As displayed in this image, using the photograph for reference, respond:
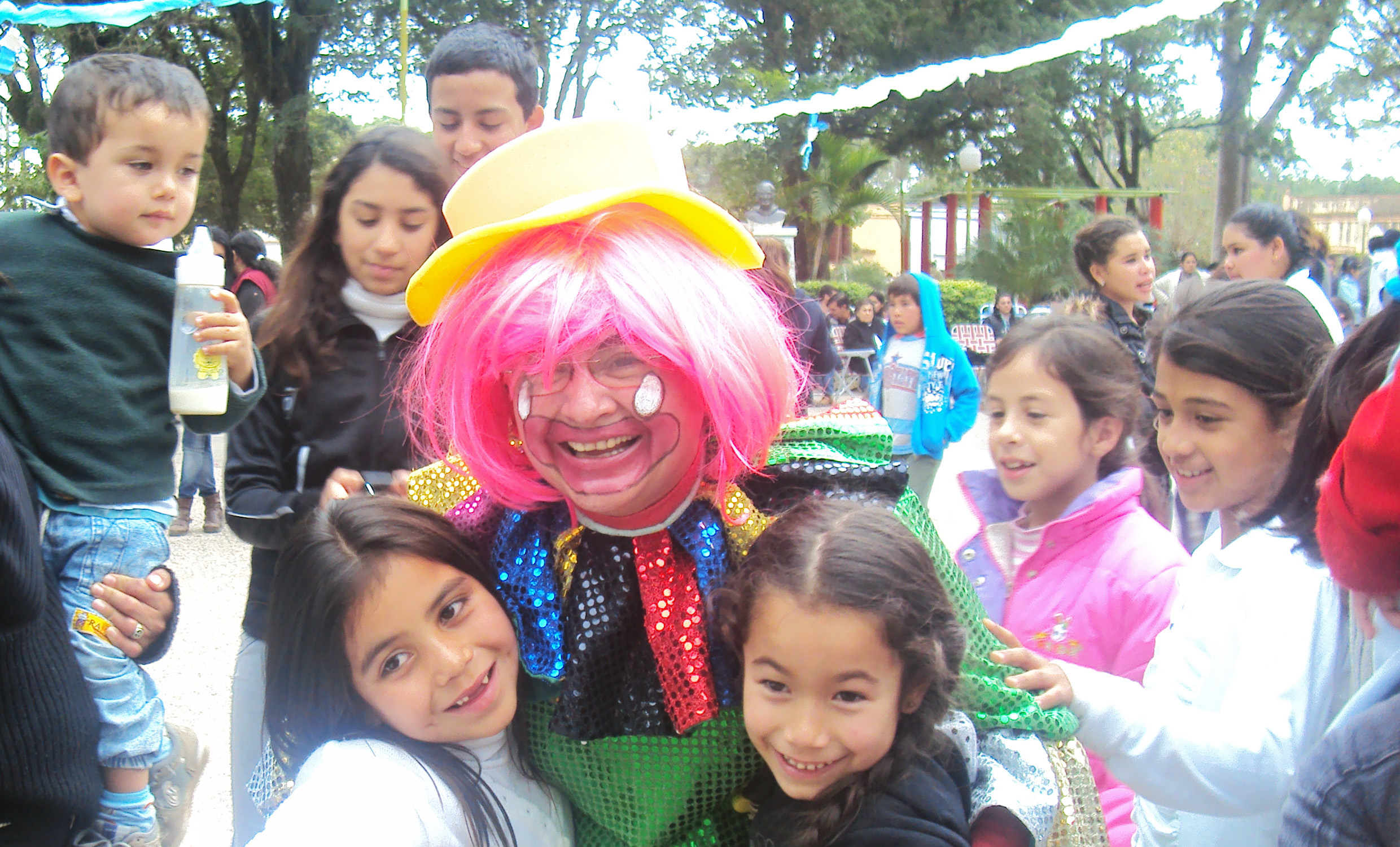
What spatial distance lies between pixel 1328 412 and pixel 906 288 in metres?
4.27

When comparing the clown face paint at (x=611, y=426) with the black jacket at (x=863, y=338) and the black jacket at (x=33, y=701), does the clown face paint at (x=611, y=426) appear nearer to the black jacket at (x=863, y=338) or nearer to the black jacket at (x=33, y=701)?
the black jacket at (x=33, y=701)

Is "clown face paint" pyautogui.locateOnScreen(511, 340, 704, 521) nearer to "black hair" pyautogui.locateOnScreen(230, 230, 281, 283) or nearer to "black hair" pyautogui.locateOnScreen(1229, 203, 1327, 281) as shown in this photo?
"black hair" pyautogui.locateOnScreen(1229, 203, 1327, 281)

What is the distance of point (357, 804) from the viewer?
121 cm

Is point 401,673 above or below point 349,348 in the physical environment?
below

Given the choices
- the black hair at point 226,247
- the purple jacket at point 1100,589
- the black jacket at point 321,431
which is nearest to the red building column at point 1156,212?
the black hair at point 226,247

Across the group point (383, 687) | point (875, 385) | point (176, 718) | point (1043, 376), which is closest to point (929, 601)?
point (383, 687)

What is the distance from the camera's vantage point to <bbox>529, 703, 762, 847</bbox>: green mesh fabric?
137 centimetres

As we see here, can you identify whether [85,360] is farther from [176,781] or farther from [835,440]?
[835,440]

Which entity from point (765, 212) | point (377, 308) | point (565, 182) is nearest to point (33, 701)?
point (377, 308)

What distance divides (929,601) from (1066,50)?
468cm

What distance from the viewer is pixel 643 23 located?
19281 millimetres

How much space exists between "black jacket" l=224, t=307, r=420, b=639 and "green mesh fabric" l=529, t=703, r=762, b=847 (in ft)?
2.80

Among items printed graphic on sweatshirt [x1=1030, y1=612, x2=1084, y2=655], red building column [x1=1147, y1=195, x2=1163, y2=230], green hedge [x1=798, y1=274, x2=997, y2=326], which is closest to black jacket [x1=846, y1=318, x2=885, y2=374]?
green hedge [x1=798, y1=274, x2=997, y2=326]

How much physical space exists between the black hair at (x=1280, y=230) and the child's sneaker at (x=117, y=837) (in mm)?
4733
